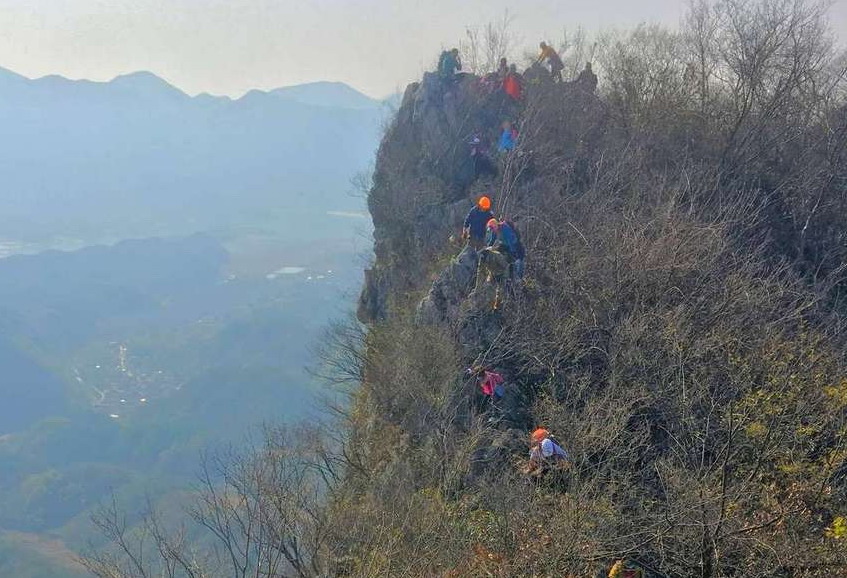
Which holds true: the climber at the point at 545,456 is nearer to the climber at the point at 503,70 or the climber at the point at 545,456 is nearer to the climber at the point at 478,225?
the climber at the point at 478,225

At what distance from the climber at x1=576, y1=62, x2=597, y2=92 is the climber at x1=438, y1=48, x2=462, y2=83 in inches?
193

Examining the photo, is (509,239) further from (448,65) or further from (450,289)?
(448,65)

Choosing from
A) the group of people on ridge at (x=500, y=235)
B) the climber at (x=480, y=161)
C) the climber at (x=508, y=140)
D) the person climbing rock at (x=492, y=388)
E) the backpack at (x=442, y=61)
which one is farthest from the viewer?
the backpack at (x=442, y=61)

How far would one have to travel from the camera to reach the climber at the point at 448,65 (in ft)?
78.4

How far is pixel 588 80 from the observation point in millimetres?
22969

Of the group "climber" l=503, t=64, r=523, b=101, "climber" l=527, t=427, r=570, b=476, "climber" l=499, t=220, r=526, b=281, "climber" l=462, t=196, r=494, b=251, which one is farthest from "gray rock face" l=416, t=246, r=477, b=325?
"climber" l=503, t=64, r=523, b=101

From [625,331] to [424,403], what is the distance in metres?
4.80

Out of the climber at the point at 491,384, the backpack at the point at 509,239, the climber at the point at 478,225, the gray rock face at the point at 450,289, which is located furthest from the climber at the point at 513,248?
the climber at the point at 491,384

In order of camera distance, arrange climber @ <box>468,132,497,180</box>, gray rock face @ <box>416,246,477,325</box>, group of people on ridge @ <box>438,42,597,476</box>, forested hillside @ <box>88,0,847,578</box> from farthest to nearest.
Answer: climber @ <box>468,132,497,180</box> < gray rock face @ <box>416,246,477,325</box> < group of people on ridge @ <box>438,42,597,476</box> < forested hillside @ <box>88,0,847,578</box>

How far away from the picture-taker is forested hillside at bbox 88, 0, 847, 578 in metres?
9.27

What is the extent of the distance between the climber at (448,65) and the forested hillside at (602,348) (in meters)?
0.35

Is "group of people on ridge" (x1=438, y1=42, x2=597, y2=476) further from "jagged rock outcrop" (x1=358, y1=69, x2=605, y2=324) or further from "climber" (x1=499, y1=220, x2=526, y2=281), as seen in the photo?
"jagged rock outcrop" (x1=358, y1=69, x2=605, y2=324)

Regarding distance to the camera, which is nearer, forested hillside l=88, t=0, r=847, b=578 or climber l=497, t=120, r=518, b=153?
forested hillside l=88, t=0, r=847, b=578

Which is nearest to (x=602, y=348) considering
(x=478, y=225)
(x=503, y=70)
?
(x=478, y=225)
